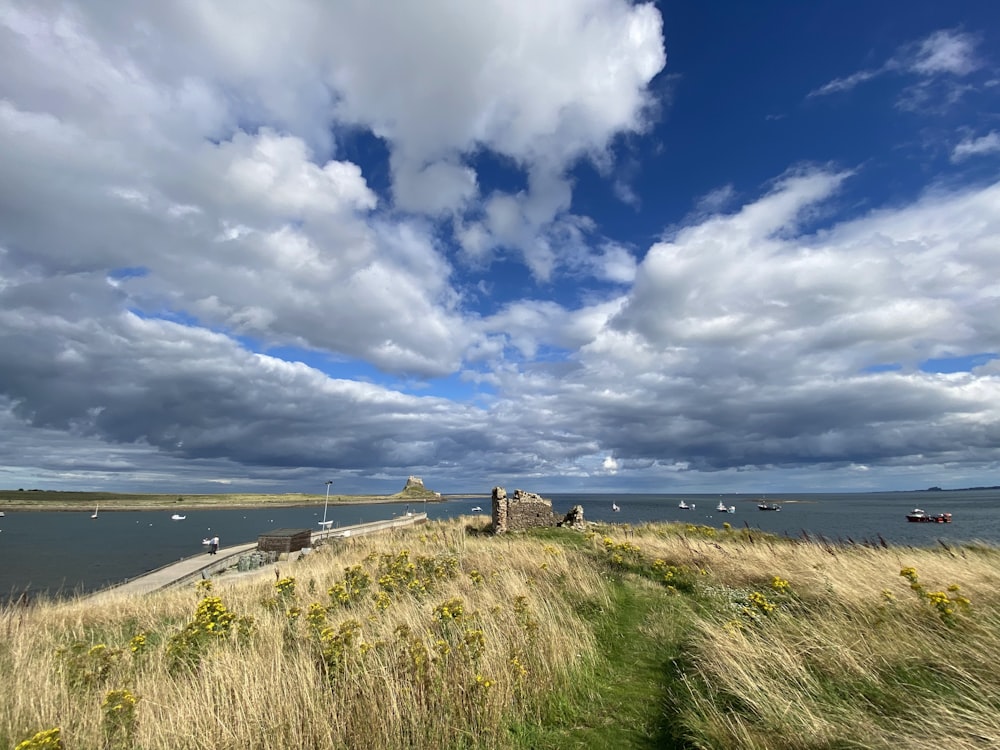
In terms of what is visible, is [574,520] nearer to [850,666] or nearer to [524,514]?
[524,514]

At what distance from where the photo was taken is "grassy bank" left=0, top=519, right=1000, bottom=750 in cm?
462

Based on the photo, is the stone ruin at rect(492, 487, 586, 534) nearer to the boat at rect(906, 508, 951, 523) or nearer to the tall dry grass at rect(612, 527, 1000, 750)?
the tall dry grass at rect(612, 527, 1000, 750)

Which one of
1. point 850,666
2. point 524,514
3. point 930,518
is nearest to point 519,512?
point 524,514

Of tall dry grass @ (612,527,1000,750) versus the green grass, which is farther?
the green grass

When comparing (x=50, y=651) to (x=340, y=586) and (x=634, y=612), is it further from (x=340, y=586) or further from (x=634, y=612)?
(x=634, y=612)

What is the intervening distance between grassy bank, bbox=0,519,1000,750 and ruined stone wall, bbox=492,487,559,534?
17169mm

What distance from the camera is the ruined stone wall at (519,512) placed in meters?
26.6

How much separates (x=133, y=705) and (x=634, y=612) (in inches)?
319

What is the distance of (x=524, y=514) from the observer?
2791 centimetres

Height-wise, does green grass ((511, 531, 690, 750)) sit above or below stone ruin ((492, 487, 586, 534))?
below

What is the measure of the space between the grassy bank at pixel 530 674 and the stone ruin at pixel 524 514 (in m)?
17.2

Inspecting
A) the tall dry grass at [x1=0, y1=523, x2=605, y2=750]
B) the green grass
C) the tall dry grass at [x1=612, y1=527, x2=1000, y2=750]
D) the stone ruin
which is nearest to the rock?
the stone ruin

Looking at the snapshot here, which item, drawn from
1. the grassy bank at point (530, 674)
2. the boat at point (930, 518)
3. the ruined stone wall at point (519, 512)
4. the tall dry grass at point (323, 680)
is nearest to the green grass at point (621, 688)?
the grassy bank at point (530, 674)

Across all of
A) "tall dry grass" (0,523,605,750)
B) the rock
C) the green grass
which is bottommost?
the green grass
